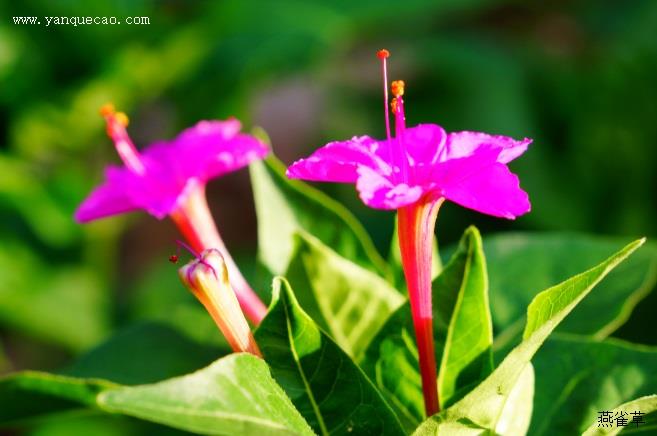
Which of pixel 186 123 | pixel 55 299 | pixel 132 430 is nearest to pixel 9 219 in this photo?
pixel 55 299

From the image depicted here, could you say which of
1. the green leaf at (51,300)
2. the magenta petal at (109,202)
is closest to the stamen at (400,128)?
the magenta petal at (109,202)

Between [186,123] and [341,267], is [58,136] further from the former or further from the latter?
[341,267]

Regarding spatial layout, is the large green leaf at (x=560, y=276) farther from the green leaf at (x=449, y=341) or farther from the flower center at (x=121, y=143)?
the flower center at (x=121, y=143)

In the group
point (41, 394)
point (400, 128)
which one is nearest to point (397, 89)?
point (400, 128)

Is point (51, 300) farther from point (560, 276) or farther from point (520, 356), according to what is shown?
point (520, 356)

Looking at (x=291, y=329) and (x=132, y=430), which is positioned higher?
(x=291, y=329)

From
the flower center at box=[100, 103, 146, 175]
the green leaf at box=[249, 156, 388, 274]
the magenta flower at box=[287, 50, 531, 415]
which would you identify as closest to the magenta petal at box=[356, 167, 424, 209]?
the magenta flower at box=[287, 50, 531, 415]
